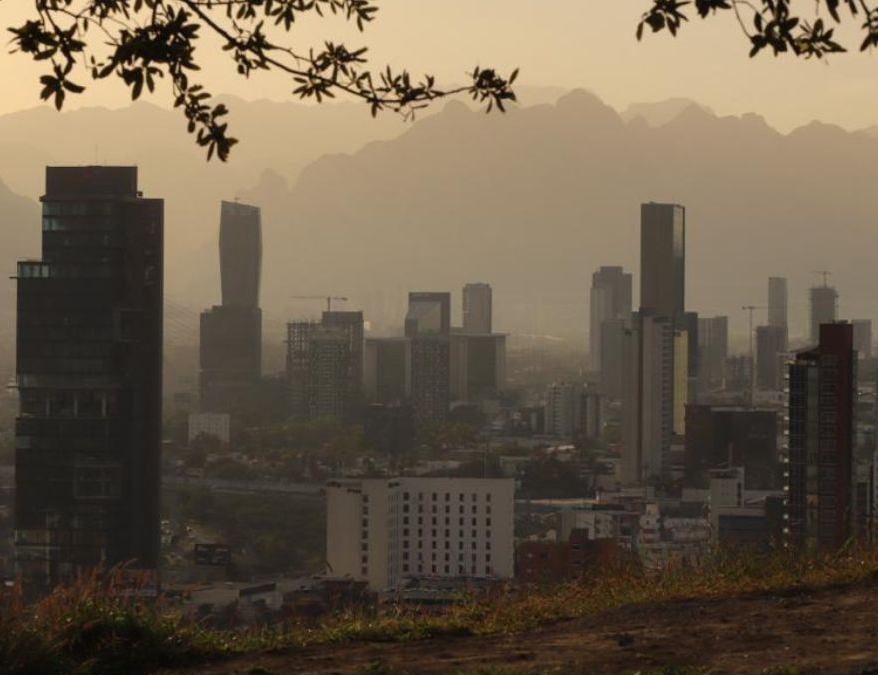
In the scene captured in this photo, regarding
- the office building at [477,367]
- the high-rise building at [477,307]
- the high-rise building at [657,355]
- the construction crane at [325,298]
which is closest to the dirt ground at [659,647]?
the high-rise building at [657,355]

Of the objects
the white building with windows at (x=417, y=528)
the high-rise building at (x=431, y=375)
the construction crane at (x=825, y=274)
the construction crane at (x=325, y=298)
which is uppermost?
the construction crane at (x=825, y=274)

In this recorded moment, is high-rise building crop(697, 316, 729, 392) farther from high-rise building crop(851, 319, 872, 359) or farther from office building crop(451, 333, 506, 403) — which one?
office building crop(451, 333, 506, 403)

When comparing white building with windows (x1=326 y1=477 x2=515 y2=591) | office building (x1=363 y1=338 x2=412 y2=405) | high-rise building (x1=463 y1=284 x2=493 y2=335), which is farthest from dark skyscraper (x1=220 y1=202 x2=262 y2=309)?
white building with windows (x1=326 y1=477 x2=515 y2=591)

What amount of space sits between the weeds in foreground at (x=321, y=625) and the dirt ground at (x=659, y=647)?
0.16m

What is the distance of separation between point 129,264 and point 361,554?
6056 millimetres

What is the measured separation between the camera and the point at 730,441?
53.1 m

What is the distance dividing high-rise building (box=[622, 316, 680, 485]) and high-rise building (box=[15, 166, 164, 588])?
25.9m

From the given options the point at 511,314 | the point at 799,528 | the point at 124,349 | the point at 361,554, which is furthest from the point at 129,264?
the point at 511,314

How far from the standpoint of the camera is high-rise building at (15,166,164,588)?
30.5m

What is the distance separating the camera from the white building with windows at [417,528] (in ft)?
94.1

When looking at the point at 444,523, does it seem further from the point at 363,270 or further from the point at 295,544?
the point at 363,270

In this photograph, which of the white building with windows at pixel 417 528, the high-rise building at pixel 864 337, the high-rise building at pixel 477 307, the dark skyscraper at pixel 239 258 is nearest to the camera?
the white building with windows at pixel 417 528

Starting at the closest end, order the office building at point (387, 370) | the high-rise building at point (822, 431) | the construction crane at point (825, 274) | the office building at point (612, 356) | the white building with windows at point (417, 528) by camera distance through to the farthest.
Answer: the high-rise building at point (822, 431), the white building with windows at point (417, 528), the office building at point (387, 370), the office building at point (612, 356), the construction crane at point (825, 274)

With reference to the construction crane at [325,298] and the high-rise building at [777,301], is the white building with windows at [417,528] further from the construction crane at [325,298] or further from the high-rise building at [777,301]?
the construction crane at [325,298]
